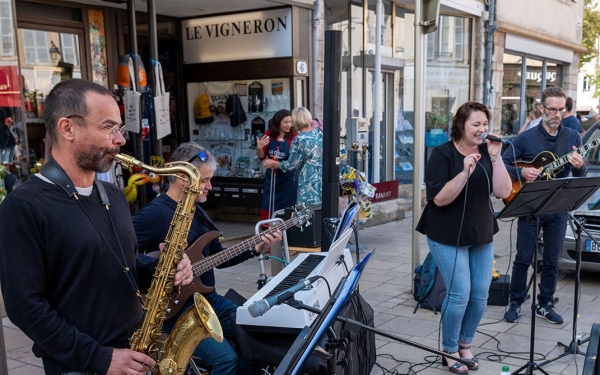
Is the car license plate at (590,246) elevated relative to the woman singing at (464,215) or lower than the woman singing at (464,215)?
lower

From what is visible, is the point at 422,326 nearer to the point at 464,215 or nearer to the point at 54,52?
the point at 464,215

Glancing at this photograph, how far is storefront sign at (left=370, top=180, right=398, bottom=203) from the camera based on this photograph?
7891 mm

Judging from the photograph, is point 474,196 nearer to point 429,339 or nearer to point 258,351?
point 429,339

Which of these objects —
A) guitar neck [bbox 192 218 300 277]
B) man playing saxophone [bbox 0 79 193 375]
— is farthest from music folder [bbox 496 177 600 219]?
man playing saxophone [bbox 0 79 193 375]

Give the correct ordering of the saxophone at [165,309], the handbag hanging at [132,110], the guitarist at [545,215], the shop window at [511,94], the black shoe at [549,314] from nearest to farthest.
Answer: the saxophone at [165,309] → the guitarist at [545,215] → the black shoe at [549,314] → the handbag hanging at [132,110] → the shop window at [511,94]

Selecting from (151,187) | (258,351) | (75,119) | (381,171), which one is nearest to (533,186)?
(258,351)

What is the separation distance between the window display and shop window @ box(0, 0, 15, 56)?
4038mm

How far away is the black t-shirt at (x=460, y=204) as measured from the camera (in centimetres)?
394

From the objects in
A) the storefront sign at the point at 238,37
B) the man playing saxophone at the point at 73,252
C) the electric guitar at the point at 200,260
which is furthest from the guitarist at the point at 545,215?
the storefront sign at the point at 238,37

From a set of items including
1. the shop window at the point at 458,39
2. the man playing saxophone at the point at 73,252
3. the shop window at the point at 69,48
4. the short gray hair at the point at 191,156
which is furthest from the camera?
the shop window at the point at 458,39

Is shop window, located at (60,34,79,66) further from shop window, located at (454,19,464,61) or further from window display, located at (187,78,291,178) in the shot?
shop window, located at (454,19,464,61)

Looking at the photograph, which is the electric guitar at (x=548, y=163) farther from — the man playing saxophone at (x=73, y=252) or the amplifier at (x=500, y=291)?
the man playing saxophone at (x=73, y=252)

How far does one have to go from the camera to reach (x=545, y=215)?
5.00 metres

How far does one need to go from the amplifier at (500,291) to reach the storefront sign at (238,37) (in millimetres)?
4648
